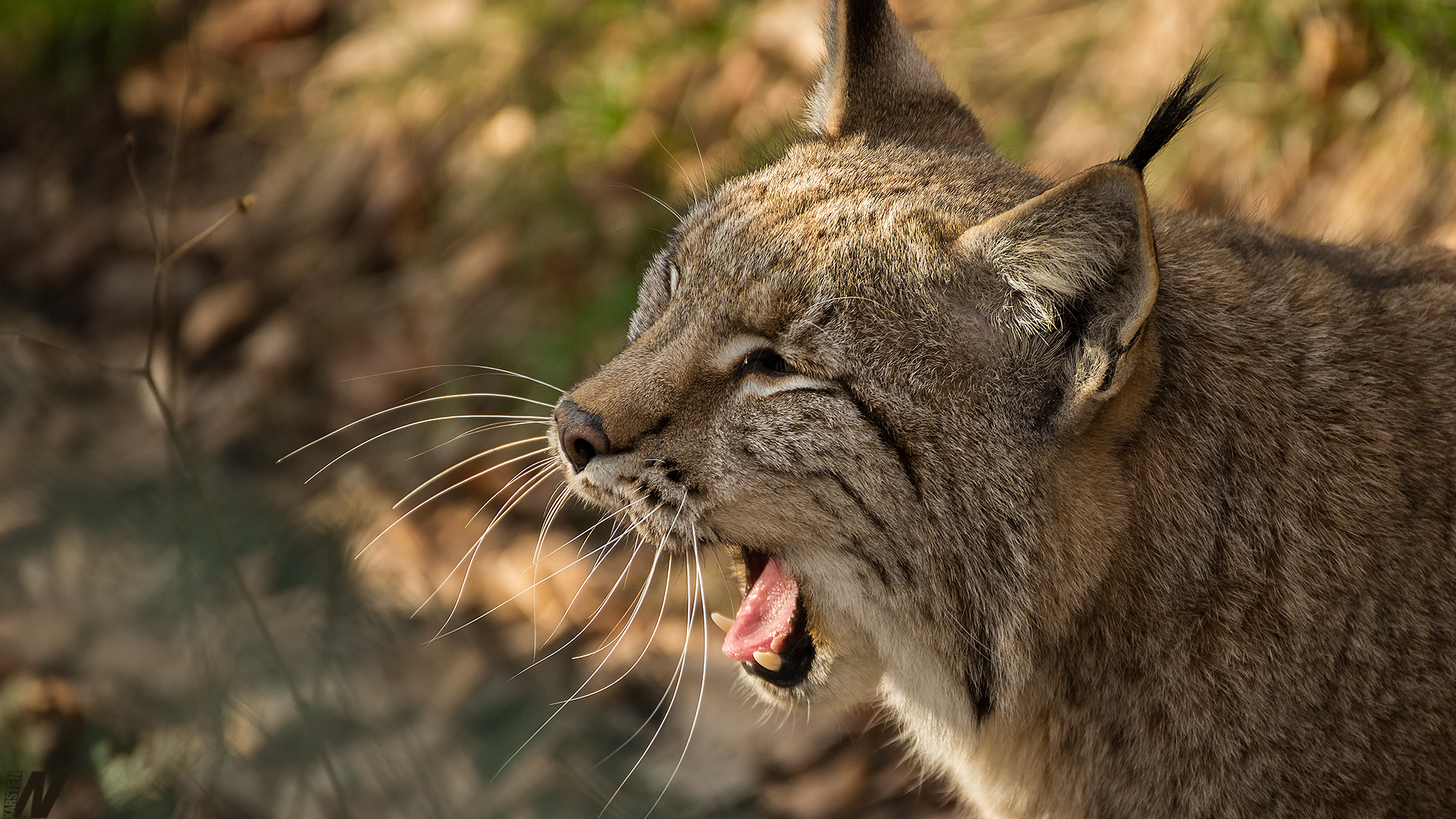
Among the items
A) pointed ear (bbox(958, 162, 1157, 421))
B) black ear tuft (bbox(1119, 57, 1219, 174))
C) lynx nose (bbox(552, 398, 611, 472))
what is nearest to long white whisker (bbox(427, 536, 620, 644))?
lynx nose (bbox(552, 398, 611, 472))

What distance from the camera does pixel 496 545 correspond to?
5266mm

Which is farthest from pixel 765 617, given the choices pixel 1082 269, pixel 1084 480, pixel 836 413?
pixel 1082 269

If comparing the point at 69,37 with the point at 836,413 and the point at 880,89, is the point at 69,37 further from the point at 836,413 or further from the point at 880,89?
the point at 836,413

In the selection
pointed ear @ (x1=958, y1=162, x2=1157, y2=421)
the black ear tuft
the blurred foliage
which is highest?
the blurred foliage

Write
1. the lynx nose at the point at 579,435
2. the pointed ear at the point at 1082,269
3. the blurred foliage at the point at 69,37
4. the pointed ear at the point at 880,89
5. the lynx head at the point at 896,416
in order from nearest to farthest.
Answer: the pointed ear at the point at 1082,269 → the lynx head at the point at 896,416 → the lynx nose at the point at 579,435 → the pointed ear at the point at 880,89 → the blurred foliage at the point at 69,37

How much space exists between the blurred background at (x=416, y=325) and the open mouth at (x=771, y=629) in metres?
0.44

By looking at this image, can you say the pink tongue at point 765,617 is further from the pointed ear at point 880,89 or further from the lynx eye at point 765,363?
the pointed ear at point 880,89

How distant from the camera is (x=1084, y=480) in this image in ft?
8.45

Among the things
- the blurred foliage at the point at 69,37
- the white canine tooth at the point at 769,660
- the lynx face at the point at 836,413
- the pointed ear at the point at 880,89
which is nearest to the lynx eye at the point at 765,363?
the lynx face at the point at 836,413

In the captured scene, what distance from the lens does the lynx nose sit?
8.89 feet

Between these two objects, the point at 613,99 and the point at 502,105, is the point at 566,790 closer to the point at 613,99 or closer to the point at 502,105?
the point at 613,99

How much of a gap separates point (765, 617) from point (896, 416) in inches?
28.7

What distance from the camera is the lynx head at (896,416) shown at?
2.51 meters

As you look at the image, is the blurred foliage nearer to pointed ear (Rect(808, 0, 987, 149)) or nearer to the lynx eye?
pointed ear (Rect(808, 0, 987, 149))
